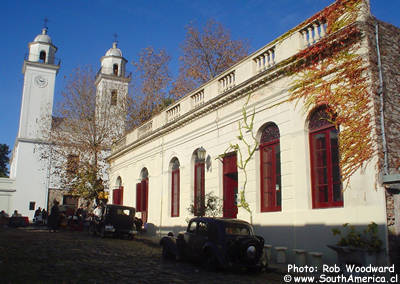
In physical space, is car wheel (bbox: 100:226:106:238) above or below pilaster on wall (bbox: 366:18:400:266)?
below

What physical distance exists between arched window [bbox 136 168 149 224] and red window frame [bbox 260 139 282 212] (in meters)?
10.1

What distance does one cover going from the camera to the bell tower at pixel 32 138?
40562 millimetres

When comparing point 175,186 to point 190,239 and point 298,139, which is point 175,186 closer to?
point 190,239

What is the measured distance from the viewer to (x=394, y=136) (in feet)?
28.2

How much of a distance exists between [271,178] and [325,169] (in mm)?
2131

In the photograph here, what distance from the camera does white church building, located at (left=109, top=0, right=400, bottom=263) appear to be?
8461 millimetres

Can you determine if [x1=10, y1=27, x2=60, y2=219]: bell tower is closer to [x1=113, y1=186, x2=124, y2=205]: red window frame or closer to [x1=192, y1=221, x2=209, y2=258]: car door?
[x1=113, y1=186, x2=124, y2=205]: red window frame

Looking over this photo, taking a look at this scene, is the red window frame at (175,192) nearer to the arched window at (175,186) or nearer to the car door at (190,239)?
the arched window at (175,186)

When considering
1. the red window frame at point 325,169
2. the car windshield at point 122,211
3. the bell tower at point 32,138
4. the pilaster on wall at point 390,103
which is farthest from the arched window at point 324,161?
the bell tower at point 32,138

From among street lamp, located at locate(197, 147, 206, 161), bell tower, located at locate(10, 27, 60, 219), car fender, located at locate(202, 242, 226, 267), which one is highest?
bell tower, located at locate(10, 27, 60, 219)

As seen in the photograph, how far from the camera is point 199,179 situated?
1559 centimetres

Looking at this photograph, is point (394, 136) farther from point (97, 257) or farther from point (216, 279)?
point (97, 257)

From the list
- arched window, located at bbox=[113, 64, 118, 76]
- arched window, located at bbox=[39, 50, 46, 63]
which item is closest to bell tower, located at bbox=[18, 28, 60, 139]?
arched window, located at bbox=[39, 50, 46, 63]

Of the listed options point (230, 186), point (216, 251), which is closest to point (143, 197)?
point (230, 186)
